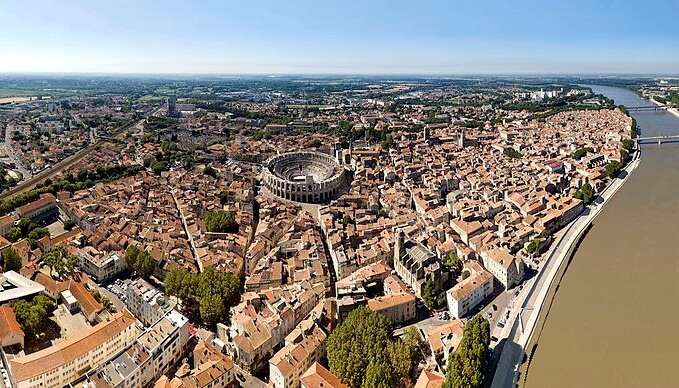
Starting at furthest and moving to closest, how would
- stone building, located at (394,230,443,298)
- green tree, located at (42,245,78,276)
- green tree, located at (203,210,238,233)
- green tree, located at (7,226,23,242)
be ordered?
green tree, located at (203,210,238,233), green tree, located at (7,226,23,242), green tree, located at (42,245,78,276), stone building, located at (394,230,443,298)

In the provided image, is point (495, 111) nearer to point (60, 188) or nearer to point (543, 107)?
point (543, 107)

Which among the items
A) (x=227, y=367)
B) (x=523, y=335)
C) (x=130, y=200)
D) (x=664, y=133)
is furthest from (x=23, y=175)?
(x=664, y=133)

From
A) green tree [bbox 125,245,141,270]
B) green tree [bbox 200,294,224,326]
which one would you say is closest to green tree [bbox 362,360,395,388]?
green tree [bbox 200,294,224,326]

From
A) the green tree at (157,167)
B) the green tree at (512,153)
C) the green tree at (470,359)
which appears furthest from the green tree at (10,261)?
the green tree at (512,153)

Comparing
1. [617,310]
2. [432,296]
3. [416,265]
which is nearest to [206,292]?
[416,265]

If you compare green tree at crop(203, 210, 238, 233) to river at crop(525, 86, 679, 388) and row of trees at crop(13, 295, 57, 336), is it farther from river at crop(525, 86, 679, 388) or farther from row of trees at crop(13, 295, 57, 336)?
river at crop(525, 86, 679, 388)

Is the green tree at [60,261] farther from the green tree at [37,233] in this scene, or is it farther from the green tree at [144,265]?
the green tree at [37,233]
